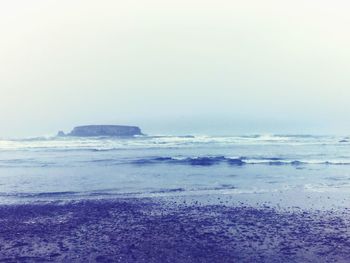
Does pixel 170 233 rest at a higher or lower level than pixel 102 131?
lower

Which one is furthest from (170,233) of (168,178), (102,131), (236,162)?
(102,131)

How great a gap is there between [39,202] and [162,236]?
30.5 ft

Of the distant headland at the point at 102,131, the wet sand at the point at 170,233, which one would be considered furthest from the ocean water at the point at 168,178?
the distant headland at the point at 102,131

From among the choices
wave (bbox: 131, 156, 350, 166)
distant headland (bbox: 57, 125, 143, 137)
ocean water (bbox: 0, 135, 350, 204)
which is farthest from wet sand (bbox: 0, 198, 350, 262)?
distant headland (bbox: 57, 125, 143, 137)

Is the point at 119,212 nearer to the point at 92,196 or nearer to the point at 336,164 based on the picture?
the point at 92,196

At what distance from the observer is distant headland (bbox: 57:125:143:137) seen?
3457 inches

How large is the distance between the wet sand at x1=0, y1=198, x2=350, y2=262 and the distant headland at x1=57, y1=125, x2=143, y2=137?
232 ft

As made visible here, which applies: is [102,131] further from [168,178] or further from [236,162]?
[168,178]

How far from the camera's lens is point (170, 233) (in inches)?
520

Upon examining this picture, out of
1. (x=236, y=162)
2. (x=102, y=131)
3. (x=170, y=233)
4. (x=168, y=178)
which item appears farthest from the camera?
(x=102, y=131)

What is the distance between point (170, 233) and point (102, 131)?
77615 mm

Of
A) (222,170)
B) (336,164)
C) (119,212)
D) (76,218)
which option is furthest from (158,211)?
(336,164)

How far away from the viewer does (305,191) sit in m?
21.8

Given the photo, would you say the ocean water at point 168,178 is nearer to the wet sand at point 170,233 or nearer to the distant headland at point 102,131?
the wet sand at point 170,233
